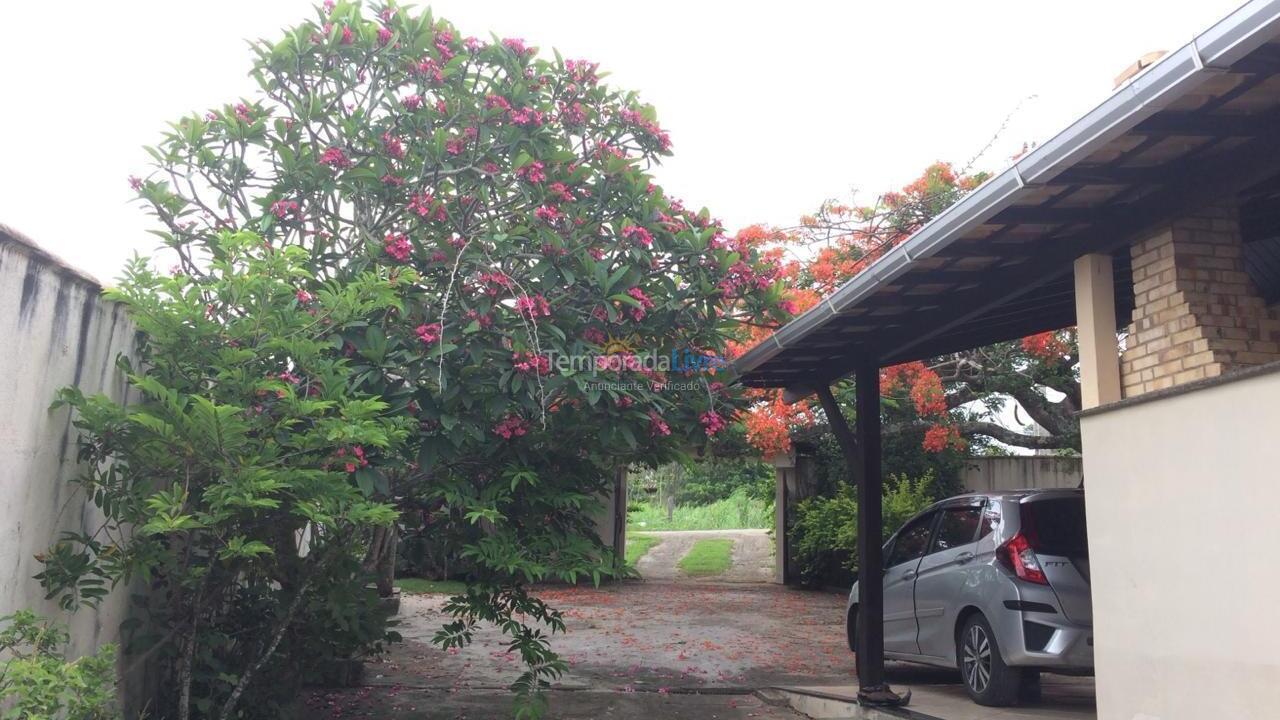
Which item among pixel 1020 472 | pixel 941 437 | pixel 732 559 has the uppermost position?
pixel 941 437

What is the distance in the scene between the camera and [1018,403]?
13328 mm

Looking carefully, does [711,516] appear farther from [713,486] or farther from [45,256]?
[45,256]

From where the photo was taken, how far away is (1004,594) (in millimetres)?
6523

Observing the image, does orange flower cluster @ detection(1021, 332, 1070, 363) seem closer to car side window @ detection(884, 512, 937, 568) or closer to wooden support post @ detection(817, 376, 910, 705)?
car side window @ detection(884, 512, 937, 568)

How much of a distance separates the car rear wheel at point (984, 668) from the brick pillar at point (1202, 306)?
2.84 metres

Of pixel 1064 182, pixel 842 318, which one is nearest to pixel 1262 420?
pixel 1064 182

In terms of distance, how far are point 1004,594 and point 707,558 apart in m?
16.3

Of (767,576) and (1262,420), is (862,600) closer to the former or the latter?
(1262,420)

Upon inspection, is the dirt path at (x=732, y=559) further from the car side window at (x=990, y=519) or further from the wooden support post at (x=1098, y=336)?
the wooden support post at (x=1098, y=336)

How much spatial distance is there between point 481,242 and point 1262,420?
3.98 meters

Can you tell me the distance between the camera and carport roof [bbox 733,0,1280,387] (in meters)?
3.20

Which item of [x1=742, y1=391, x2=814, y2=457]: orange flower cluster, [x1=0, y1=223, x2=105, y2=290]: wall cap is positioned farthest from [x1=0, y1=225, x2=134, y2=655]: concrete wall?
[x1=742, y1=391, x2=814, y2=457]: orange flower cluster

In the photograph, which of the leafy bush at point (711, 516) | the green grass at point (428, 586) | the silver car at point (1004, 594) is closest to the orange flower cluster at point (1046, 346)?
the silver car at point (1004, 594)

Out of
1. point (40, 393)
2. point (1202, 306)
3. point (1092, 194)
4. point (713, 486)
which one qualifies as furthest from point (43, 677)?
point (713, 486)
